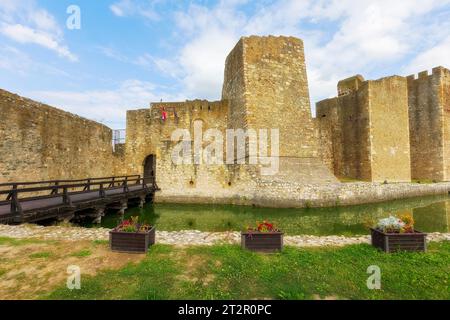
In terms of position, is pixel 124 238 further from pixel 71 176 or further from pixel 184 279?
pixel 71 176

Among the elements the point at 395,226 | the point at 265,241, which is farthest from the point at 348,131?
the point at 265,241

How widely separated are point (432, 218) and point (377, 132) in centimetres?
1031

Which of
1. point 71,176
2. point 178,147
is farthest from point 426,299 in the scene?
point 71,176

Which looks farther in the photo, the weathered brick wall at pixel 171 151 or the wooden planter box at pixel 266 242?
the weathered brick wall at pixel 171 151

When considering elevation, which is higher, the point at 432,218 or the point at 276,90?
the point at 276,90

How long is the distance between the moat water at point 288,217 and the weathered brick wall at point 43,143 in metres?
5.33

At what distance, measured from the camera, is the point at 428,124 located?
23.7 m

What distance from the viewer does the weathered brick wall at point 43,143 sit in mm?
12672

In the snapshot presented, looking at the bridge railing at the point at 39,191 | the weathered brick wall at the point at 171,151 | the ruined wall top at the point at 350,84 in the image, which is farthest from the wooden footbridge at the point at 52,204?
the ruined wall top at the point at 350,84

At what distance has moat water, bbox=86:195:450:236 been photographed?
10109mm

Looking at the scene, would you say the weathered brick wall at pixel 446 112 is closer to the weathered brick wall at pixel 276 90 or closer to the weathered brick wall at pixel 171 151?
the weathered brick wall at pixel 276 90

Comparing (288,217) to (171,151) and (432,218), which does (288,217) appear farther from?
(171,151)

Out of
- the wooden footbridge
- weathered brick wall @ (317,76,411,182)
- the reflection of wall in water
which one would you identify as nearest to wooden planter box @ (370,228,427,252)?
the reflection of wall in water
